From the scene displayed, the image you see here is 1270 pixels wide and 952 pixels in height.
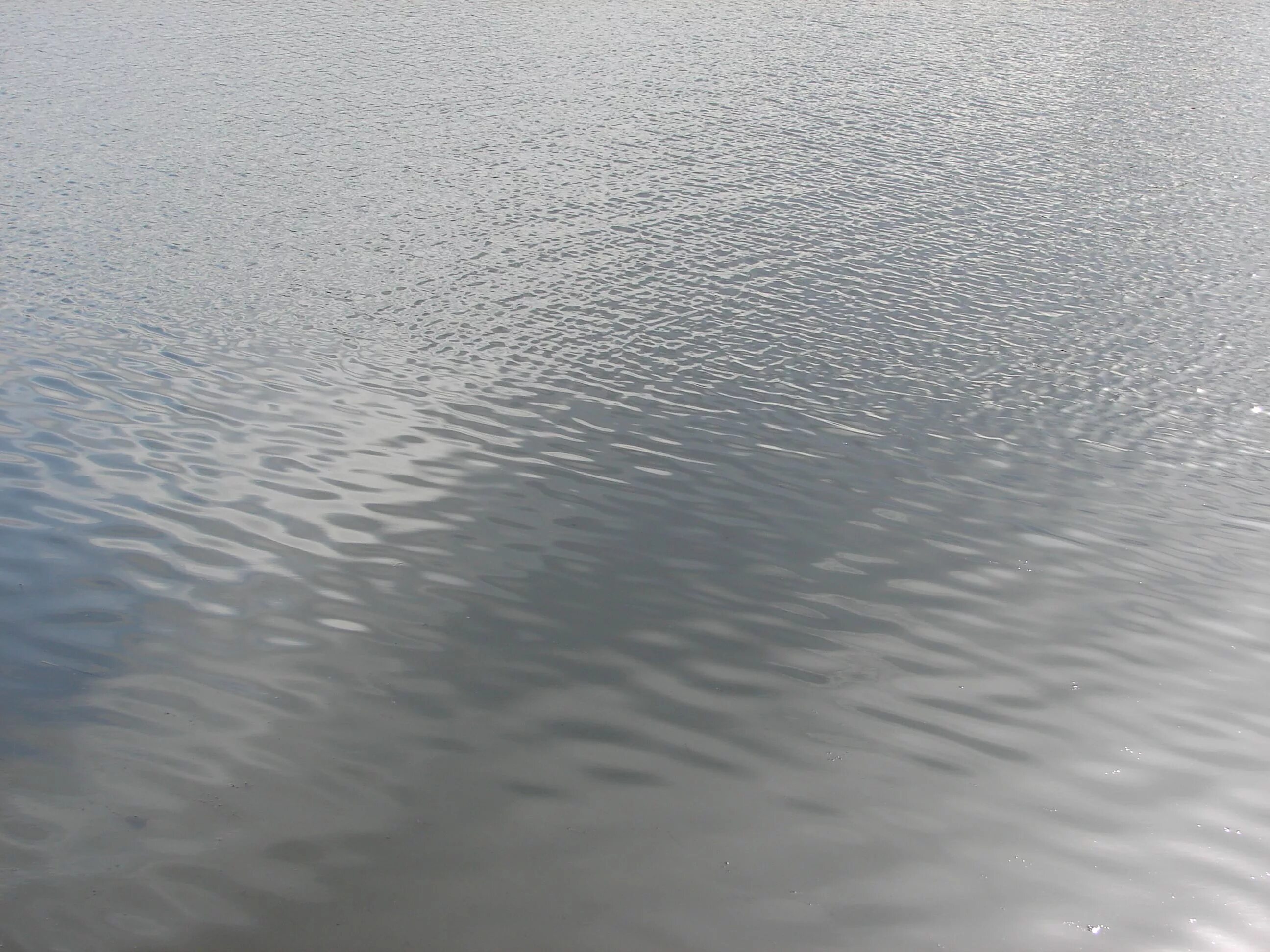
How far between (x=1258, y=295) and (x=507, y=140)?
1857cm

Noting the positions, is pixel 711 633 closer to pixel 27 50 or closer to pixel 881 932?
pixel 881 932

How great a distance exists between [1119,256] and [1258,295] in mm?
2841

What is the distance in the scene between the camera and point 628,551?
11906 millimetres

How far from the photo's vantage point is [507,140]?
1158 inches

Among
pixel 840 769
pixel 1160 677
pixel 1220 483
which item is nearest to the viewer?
pixel 840 769

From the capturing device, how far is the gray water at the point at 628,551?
7777 mm

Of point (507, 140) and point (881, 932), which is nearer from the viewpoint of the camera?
point (881, 932)

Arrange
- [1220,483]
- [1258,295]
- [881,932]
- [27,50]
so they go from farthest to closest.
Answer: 1. [27,50]
2. [1258,295]
3. [1220,483]
4. [881,932]

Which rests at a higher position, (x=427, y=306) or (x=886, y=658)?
(x=427, y=306)

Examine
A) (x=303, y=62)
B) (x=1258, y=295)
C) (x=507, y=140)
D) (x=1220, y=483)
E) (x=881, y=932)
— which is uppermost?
(x=303, y=62)

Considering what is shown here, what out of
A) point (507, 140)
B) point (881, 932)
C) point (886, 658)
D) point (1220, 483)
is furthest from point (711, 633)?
point (507, 140)

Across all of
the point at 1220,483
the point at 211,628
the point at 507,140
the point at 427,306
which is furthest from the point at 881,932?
the point at 507,140

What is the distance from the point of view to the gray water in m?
7.78

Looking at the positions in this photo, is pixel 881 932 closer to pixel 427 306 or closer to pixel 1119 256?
pixel 427 306
